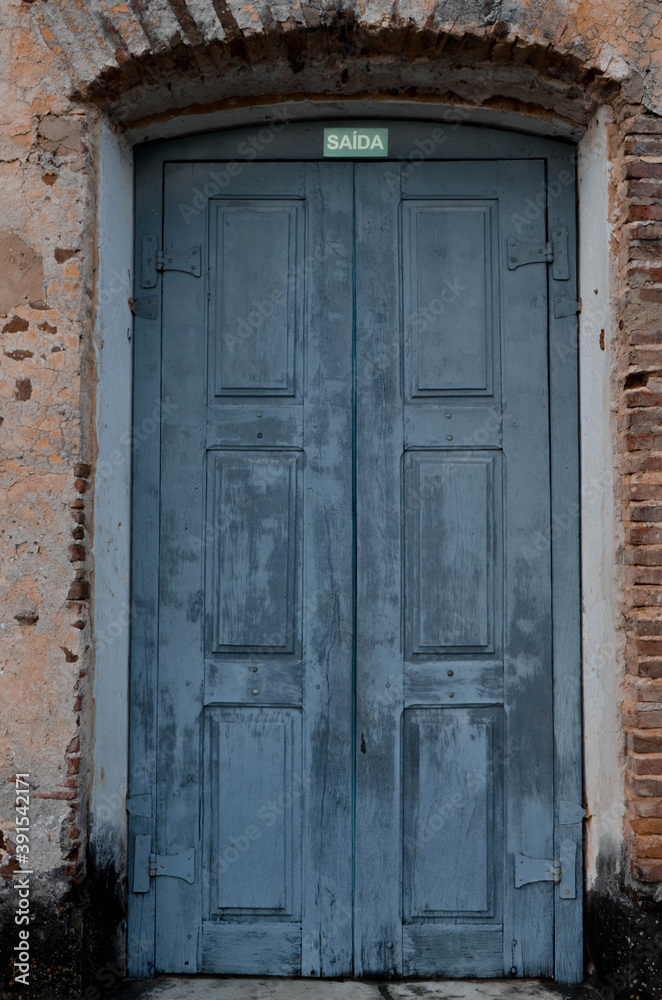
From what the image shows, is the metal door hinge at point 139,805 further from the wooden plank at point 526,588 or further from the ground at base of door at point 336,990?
the wooden plank at point 526,588

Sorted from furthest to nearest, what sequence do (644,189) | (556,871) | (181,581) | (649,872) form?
(181,581), (556,871), (644,189), (649,872)

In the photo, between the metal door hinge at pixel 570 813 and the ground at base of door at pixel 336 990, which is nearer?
the ground at base of door at pixel 336 990

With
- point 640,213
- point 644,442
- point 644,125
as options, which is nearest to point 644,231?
point 640,213

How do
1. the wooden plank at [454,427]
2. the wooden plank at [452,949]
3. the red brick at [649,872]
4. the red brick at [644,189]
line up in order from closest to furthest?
the red brick at [649,872]
the red brick at [644,189]
the wooden plank at [452,949]
the wooden plank at [454,427]

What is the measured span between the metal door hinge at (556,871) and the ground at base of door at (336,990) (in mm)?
322

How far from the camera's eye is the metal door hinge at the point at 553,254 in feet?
9.71

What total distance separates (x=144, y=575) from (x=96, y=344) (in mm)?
849

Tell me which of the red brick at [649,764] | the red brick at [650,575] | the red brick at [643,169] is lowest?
the red brick at [649,764]

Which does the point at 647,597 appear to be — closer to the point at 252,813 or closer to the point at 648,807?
the point at 648,807

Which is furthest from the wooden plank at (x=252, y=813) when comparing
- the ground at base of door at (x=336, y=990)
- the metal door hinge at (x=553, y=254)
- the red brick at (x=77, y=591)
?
the metal door hinge at (x=553, y=254)

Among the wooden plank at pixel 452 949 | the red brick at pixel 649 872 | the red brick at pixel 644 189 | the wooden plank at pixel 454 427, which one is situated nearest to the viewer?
the red brick at pixel 649 872

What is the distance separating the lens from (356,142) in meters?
2.98

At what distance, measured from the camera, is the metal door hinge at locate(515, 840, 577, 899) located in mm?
2836

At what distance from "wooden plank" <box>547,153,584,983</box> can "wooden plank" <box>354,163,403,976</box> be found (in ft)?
1.87
